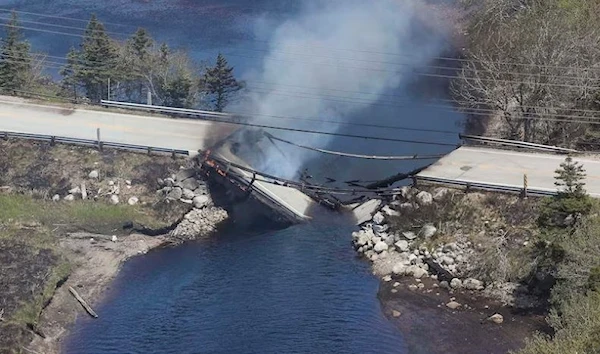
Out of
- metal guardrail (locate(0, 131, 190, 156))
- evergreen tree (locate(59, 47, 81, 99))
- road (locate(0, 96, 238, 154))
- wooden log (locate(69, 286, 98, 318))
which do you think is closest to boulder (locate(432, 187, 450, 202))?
road (locate(0, 96, 238, 154))

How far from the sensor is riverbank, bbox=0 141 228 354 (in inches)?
2141

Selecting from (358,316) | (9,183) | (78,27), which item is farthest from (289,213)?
(78,27)

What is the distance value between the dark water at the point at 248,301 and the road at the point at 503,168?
748cm

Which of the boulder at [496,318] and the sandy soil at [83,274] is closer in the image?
the sandy soil at [83,274]

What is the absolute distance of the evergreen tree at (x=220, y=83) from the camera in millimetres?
75562

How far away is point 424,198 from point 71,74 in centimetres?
3459

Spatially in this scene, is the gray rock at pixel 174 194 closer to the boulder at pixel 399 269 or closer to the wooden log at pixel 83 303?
the wooden log at pixel 83 303

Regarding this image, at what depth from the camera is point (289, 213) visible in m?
61.2

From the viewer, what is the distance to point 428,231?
57.2 meters

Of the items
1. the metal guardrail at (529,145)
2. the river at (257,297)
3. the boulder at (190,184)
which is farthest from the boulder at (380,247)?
the boulder at (190,184)

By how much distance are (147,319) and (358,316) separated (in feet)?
36.4

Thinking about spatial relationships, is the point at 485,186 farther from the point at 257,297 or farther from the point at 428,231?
the point at 257,297

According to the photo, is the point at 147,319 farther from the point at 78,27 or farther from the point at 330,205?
the point at 78,27

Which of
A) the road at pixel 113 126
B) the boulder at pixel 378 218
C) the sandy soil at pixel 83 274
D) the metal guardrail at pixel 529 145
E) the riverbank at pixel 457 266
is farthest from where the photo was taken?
the road at pixel 113 126
